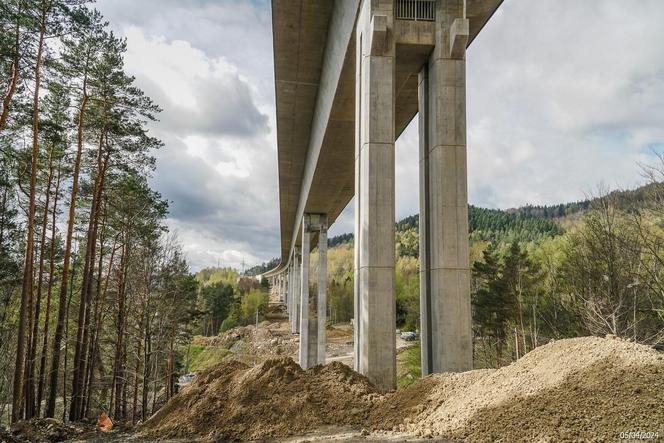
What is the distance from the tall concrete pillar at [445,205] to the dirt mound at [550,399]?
178 cm

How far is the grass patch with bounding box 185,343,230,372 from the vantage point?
5096 centimetres

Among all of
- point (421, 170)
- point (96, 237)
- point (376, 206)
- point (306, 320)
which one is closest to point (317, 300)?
point (306, 320)

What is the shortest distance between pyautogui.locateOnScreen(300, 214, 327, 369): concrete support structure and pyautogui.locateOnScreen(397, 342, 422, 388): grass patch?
221 inches

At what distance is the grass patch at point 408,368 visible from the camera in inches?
1101

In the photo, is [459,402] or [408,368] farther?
[408,368]

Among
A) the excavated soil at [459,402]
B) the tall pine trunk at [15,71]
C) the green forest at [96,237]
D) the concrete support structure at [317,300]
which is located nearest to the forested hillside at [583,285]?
the green forest at [96,237]

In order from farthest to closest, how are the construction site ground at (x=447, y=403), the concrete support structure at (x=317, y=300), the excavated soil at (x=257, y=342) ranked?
the excavated soil at (x=257, y=342)
the concrete support structure at (x=317, y=300)
the construction site ground at (x=447, y=403)

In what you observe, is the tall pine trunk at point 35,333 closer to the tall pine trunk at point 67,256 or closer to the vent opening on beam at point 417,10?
the tall pine trunk at point 67,256

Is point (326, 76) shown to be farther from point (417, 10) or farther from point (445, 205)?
point (445, 205)

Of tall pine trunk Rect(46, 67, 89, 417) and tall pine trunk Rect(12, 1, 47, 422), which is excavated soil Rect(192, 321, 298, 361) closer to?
tall pine trunk Rect(46, 67, 89, 417)

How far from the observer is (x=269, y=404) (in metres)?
7.57

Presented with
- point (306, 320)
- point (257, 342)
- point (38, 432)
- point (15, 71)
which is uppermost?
point (15, 71)
